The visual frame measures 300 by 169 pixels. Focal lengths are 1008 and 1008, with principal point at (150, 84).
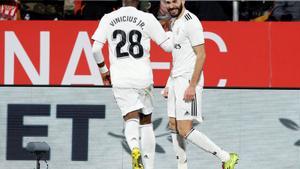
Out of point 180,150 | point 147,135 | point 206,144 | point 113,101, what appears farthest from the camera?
point 113,101

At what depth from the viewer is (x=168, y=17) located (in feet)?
37.7

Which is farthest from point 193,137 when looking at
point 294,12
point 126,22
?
point 294,12

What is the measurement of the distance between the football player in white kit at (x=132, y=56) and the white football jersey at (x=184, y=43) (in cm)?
24

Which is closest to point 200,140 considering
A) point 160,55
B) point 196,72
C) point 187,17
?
point 196,72

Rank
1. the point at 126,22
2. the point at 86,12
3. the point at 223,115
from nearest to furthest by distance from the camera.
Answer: the point at 126,22, the point at 223,115, the point at 86,12

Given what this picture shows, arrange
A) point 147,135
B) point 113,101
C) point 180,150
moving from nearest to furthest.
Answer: point 147,135 → point 180,150 → point 113,101

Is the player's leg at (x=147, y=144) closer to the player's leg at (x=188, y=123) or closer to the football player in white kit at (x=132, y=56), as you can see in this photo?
the football player in white kit at (x=132, y=56)

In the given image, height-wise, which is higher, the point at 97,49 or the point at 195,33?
the point at 195,33

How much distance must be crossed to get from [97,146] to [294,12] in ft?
9.11

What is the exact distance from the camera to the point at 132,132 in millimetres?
9164

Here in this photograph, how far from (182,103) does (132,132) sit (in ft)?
1.98

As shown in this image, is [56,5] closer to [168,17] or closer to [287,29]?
[168,17]

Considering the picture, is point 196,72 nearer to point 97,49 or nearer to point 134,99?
point 134,99

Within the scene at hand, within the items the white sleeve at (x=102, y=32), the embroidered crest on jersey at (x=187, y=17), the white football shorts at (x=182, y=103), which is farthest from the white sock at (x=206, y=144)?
the white sleeve at (x=102, y=32)
